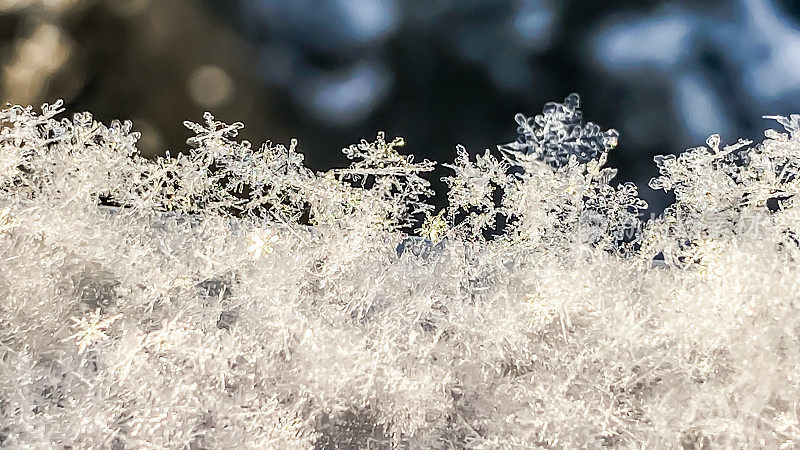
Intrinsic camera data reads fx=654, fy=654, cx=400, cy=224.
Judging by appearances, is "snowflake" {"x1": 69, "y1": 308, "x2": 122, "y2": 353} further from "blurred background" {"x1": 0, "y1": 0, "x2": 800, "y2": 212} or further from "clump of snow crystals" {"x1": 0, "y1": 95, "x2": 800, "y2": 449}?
"blurred background" {"x1": 0, "y1": 0, "x2": 800, "y2": 212}

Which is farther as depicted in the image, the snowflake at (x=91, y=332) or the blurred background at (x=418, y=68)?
the blurred background at (x=418, y=68)

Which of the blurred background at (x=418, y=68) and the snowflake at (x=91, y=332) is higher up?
the blurred background at (x=418, y=68)

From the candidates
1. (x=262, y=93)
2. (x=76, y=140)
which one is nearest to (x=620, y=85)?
(x=262, y=93)

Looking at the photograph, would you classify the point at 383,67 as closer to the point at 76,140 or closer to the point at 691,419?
the point at 76,140

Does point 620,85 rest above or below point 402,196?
above

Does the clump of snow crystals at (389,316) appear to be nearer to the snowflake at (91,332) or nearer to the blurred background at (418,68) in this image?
the snowflake at (91,332)

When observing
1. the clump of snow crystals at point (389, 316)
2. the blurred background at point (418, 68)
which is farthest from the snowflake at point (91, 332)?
the blurred background at point (418, 68)

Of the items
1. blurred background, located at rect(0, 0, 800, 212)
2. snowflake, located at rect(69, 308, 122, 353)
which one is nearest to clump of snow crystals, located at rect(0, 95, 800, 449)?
snowflake, located at rect(69, 308, 122, 353)
